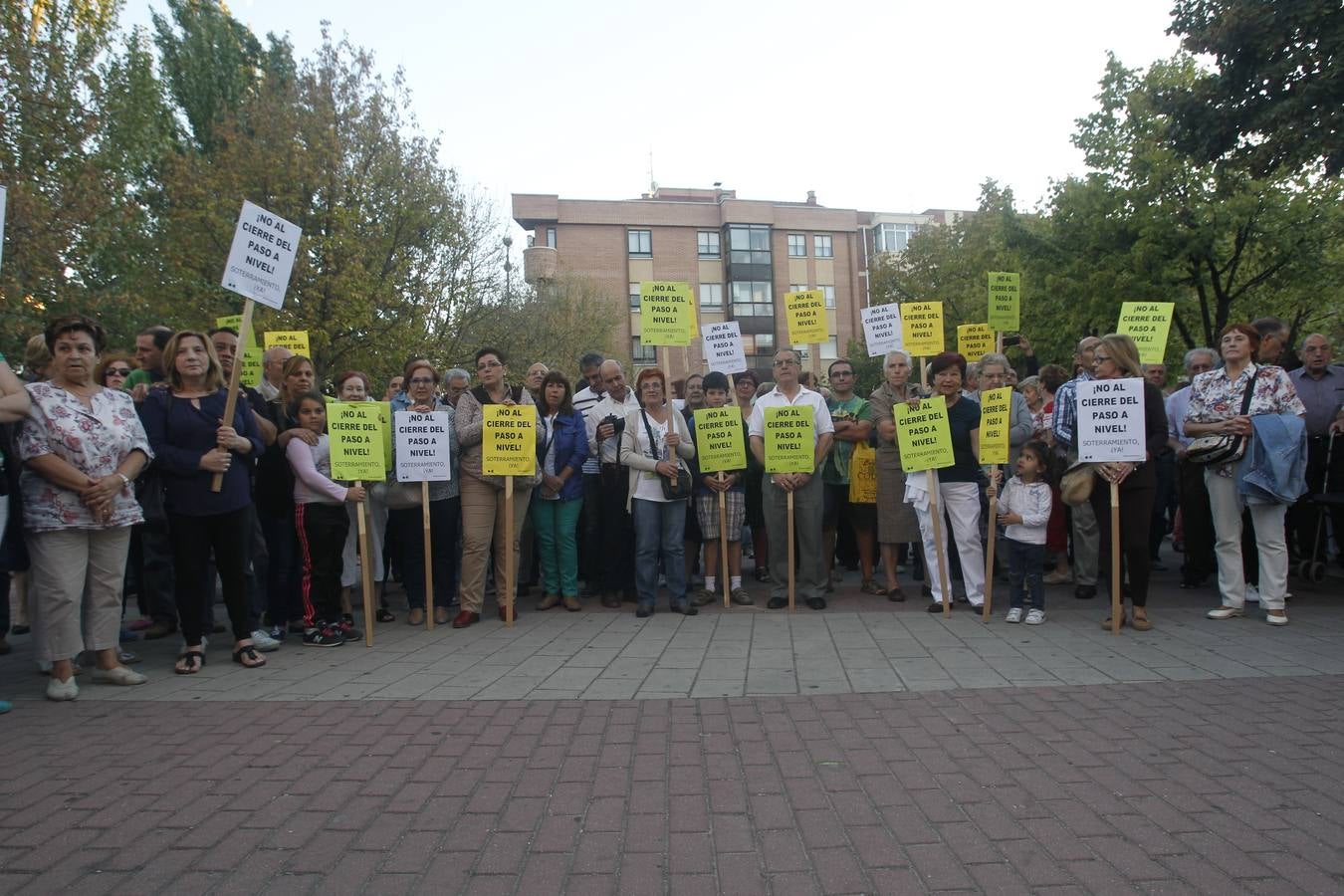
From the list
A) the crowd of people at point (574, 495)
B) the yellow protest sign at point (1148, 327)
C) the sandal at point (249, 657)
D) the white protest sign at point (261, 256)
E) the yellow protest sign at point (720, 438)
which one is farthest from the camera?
the yellow protest sign at point (1148, 327)

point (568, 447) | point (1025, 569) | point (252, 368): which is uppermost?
point (252, 368)

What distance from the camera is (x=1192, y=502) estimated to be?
27.0 feet

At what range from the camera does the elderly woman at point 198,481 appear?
5934mm

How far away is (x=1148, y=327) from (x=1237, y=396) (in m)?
2.05

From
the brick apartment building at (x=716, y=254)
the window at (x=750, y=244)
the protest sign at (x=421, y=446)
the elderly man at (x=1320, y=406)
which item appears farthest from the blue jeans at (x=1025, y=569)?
the window at (x=750, y=244)

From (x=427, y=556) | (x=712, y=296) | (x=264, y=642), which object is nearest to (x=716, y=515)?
(x=427, y=556)

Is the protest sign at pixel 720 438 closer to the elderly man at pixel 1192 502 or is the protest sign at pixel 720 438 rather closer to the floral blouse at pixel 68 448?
the elderly man at pixel 1192 502

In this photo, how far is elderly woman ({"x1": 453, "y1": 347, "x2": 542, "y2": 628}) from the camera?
7582 millimetres

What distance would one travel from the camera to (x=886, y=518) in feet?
27.3

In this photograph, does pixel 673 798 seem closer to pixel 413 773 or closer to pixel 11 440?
pixel 413 773

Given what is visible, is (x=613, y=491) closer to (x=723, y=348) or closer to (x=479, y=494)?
(x=479, y=494)

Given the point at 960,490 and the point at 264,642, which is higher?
the point at 960,490

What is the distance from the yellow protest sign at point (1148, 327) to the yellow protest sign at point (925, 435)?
2.79m

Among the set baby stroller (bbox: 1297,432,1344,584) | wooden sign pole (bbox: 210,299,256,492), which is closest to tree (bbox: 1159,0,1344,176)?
baby stroller (bbox: 1297,432,1344,584)
